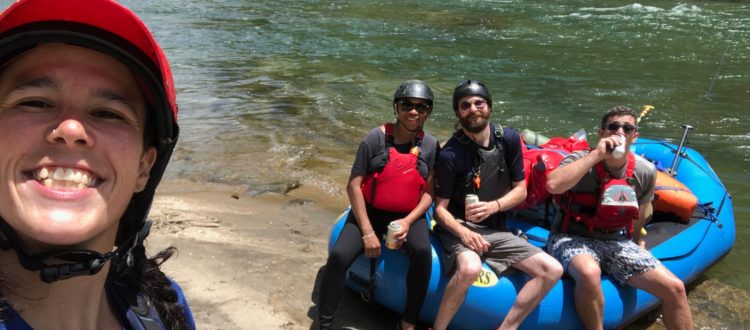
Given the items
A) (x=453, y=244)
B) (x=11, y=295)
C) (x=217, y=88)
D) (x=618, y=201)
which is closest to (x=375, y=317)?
(x=453, y=244)

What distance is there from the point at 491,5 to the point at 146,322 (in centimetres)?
2513

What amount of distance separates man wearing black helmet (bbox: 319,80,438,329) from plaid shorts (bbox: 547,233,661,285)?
1.02m

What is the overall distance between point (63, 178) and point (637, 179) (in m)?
4.02

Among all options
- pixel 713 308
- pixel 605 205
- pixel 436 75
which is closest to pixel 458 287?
pixel 605 205

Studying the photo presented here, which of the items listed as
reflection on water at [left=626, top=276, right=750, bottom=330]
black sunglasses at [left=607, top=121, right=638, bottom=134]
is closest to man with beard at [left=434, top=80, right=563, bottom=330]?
black sunglasses at [left=607, top=121, right=638, bottom=134]

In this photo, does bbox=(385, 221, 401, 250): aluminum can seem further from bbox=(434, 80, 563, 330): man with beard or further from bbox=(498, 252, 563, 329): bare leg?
bbox=(498, 252, 563, 329): bare leg

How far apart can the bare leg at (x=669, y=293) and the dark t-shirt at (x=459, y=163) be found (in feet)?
3.65

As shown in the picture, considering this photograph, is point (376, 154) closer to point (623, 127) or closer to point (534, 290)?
point (534, 290)

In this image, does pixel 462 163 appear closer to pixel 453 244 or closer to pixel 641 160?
pixel 453 244

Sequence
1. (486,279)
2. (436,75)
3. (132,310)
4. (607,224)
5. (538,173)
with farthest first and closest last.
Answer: (436,75), (538,173), (607,224), (486,279), (132,310)

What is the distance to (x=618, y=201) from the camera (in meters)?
3.94

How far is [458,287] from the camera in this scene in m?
3.73

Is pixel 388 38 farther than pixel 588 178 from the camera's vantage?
Yes

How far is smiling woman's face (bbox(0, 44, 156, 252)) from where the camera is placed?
1034 millimetres
